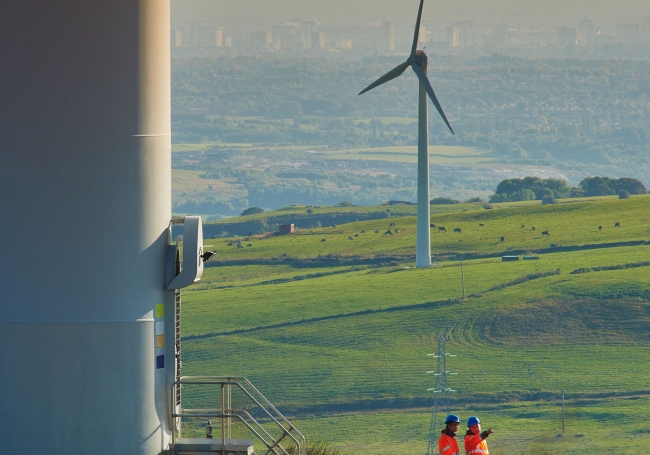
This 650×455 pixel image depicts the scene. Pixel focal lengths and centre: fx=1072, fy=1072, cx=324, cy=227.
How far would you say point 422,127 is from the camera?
10594 centimetres

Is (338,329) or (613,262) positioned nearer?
(338,329)

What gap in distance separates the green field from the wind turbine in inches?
202

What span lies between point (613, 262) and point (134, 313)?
124012mm

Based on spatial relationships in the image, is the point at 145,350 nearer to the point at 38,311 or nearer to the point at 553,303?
the point at 38,311

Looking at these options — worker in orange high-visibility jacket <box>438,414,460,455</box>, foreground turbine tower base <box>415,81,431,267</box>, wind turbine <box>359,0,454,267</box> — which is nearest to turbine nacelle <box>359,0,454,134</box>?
wind turbine <box>359,0,454,267</box>

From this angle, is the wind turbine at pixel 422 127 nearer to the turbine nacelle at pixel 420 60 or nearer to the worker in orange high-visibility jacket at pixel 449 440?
the turbine nacelle at pixel 420 60

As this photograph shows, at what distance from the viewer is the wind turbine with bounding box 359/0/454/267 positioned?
300ft

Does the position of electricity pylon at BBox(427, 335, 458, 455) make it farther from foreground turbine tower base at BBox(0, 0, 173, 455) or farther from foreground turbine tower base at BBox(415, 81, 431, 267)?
foreground turbine tower base at BBox(0, 0, 173, 455)

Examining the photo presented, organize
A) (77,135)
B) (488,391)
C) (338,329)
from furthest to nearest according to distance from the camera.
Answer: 1. (338,329)
2. (488,391)
3. (77,135)

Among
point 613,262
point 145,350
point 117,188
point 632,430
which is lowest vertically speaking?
point 632,430

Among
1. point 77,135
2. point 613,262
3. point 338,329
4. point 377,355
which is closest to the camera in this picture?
point 77,135

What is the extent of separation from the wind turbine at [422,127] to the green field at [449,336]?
5.13 m

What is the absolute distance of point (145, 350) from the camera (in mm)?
13086

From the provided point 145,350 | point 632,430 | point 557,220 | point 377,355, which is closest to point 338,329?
point 377,355
